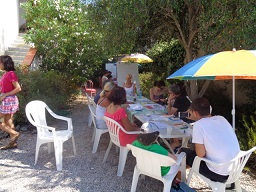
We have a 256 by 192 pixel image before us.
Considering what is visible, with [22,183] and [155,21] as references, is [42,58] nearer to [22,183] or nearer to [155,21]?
[155,21]

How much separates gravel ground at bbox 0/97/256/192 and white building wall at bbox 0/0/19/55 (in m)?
6.38

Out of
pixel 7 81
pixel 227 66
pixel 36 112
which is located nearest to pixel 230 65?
pixel 227 66

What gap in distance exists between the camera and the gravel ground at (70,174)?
3.83 m

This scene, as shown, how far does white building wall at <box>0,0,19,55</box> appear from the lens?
34.6 feet

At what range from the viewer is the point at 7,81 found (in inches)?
195

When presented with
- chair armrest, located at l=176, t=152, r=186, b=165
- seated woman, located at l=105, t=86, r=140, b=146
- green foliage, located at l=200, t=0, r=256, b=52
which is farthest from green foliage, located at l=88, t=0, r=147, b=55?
chair armrest, located at l=176, t=152, r=186, b=165

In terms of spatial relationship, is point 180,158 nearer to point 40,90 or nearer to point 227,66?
point 227,66

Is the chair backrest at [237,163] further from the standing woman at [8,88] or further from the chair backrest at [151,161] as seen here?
the standing woman at [8,88]

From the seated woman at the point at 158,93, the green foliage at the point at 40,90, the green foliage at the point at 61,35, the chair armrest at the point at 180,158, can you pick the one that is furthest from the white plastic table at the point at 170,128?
the green foliage at the point at 61,35

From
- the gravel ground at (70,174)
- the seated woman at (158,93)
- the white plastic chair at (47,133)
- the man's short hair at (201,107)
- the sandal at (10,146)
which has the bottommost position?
the gravel ground at (70,174)

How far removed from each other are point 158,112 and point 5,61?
276cm

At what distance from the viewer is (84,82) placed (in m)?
11.4

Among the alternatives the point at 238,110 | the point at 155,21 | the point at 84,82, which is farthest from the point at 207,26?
the point at 84,82

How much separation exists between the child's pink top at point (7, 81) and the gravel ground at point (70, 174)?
3.71 feet
